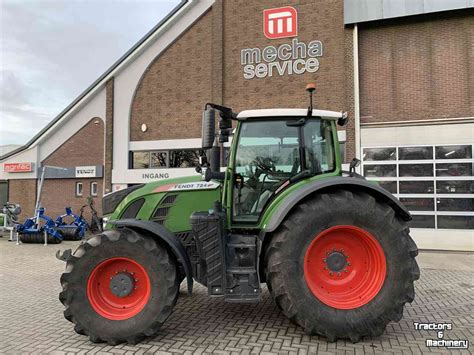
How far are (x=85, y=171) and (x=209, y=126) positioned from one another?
1362 cm

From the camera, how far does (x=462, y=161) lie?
10.8m

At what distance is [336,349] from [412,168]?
9.24 m

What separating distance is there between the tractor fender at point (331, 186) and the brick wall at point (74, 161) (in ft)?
43.1

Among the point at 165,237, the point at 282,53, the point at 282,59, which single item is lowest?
the point at 165,237

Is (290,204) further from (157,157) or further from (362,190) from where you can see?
(157,157)

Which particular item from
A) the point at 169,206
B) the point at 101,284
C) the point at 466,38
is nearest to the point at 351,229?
the point at 169,206

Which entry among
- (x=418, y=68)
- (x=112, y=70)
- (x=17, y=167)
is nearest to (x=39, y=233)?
(x=17, y=167)

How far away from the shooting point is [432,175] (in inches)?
433

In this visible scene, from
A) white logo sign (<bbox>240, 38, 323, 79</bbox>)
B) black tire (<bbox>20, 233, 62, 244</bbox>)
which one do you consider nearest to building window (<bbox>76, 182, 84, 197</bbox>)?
black tire (<bbox>20, 233, 62, 244</bbox>)

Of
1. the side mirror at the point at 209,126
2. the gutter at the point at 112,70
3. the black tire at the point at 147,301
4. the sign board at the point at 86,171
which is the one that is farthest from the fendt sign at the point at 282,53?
the black tire at the point at 147,301

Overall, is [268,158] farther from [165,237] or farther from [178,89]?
[178,89]

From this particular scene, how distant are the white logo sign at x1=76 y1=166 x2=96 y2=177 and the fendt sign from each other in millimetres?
7963

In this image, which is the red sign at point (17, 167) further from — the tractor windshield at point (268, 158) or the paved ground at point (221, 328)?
the tractor windshield at point (268, 158)

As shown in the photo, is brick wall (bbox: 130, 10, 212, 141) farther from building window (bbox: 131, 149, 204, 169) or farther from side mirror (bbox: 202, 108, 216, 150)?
side mirror (bbox: 202, 108, 216, 150)
